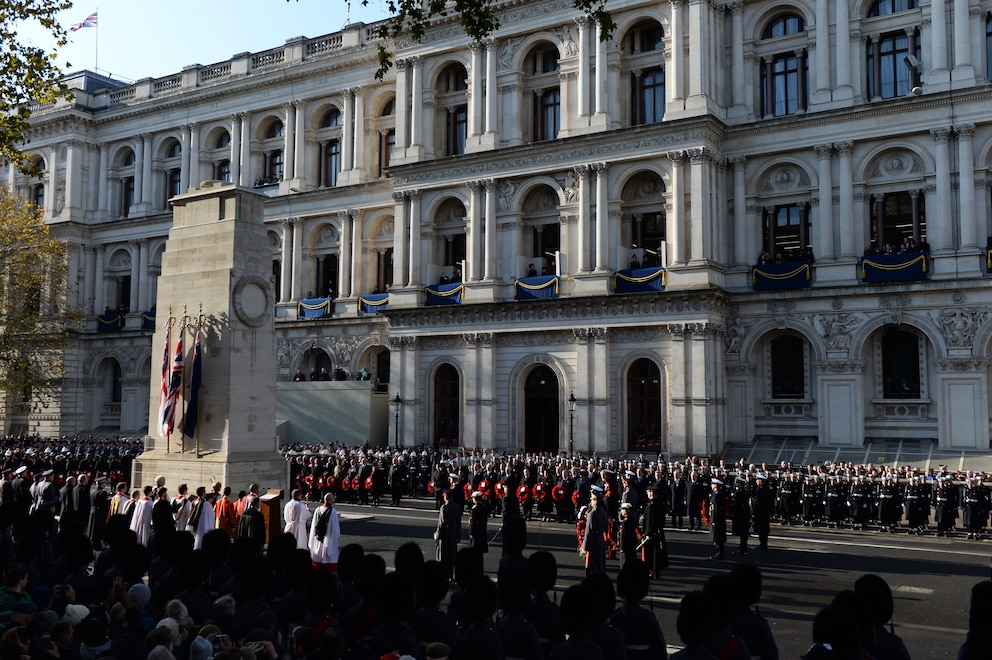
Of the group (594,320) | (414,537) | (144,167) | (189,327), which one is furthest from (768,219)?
(144,167)

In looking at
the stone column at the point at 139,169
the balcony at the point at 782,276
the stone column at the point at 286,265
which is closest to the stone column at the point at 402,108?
the stone column at the point at 286,265

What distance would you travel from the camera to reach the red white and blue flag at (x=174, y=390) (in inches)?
885

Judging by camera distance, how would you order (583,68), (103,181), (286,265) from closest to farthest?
(583,68), (286,265), (103,181)

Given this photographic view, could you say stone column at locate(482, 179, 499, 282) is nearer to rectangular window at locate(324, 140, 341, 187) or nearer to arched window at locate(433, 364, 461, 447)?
arched window at locate(433, 364, 461, 447)

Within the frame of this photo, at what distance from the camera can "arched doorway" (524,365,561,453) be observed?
130ft

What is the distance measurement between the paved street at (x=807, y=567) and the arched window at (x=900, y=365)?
36.3 feet

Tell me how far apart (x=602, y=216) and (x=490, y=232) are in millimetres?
5682

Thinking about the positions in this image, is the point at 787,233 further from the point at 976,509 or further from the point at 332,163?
the point at 332,163

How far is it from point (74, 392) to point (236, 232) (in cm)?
3988

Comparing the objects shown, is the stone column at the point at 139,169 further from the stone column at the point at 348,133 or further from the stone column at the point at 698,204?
the stone column at the point at 698,204

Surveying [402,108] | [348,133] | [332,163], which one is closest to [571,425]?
[402,108]

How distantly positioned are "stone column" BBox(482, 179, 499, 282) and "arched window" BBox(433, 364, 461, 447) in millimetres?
5070

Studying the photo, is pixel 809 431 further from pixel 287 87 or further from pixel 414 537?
pixel 287 87

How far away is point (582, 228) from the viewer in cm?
3878
